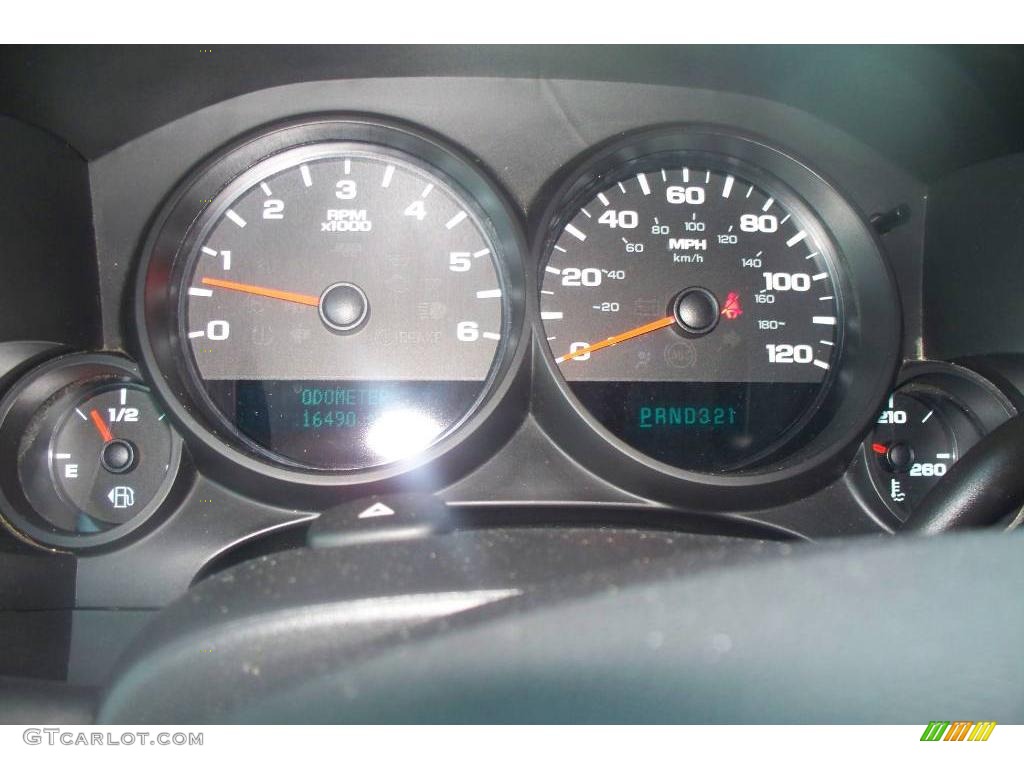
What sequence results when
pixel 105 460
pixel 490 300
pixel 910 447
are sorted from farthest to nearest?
pixel 490 300 → pixel 910 447 → pixel 105 460

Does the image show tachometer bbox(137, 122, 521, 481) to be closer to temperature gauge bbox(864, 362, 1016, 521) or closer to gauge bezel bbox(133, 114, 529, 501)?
gauge bezel bbox(133, 114, 529, 501)

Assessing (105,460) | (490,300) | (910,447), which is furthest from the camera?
(490,300)

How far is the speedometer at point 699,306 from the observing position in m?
2.83

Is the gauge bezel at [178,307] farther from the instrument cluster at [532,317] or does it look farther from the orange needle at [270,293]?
the orange needle at [270,293]

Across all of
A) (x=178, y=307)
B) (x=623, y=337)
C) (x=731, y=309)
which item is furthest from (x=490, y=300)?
(x=178, y=307)

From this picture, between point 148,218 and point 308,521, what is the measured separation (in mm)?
967

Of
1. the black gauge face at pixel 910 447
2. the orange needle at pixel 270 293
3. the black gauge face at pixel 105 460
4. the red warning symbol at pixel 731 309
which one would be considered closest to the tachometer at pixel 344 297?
the orange needle at pixel 270 293

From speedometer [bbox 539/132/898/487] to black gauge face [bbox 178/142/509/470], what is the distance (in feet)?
0.90

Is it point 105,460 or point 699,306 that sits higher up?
point 699,306

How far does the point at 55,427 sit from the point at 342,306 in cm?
82

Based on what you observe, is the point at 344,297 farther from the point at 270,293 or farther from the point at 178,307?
the point at 178,307

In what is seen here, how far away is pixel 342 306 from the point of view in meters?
2.77

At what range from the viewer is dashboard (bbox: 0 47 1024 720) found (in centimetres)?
252
